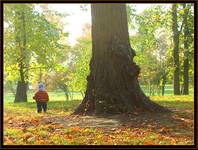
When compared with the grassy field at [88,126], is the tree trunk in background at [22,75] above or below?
above

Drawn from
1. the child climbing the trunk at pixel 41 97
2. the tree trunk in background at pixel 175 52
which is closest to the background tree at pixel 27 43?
the child climbing the trunk at pixel 41 97

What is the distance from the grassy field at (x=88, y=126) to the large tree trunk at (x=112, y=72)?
29 cm

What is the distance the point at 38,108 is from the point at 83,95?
894mm

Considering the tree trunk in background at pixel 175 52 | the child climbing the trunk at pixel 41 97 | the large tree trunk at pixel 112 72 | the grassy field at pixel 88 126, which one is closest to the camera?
the grassy field at pixel 88 126

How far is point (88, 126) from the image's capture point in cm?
953

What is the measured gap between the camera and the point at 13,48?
9.32 metres

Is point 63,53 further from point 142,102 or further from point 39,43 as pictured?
point 142,102

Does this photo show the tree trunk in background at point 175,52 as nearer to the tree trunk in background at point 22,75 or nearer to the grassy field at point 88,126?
the grassy field at point 88,126

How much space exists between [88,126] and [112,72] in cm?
133

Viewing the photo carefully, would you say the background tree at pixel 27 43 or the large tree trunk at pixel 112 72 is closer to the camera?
the background tree at pixel 27 43

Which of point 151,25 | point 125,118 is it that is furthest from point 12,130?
point 151,25

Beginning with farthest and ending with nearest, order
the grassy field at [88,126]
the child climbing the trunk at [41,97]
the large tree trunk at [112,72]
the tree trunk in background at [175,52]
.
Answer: the large tree trunk at [112,72] < the tree trunk in background at [175,52] < the child climbing the trunk at [41,97] < the grassy field at [88,126]

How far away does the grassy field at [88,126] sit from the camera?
9.01 m

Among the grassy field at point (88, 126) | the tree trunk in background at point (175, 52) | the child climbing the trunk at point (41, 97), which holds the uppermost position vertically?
the tree trunk in background at point (175, 52)
